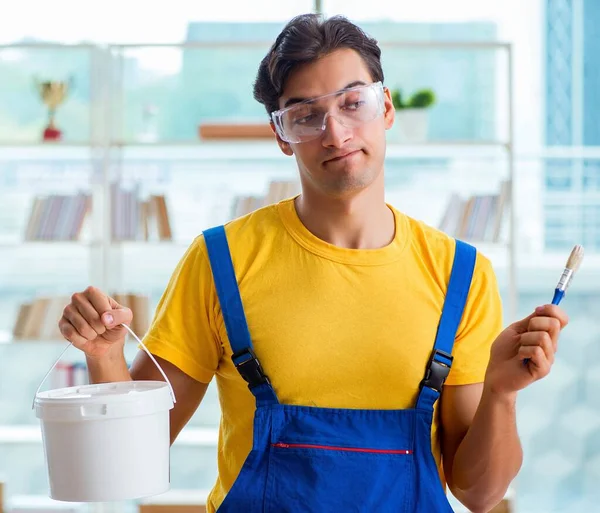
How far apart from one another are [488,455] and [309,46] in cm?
77

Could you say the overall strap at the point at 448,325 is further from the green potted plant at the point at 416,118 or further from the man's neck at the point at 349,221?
the green potted plant at the point at 416,118

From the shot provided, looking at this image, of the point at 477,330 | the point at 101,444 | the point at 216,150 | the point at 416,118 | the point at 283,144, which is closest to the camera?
the point at 101,444

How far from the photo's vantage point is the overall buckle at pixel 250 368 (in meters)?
1.56

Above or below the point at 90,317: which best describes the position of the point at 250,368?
below

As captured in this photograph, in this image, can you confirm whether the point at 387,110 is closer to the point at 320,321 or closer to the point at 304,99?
the point at 304,99

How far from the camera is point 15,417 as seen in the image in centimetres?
572

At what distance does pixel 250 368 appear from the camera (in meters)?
1.56

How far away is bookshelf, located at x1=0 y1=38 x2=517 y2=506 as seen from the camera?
13.8 ft

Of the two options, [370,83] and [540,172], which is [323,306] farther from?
[540,172]

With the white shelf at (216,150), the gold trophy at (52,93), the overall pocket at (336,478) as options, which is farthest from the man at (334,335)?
the gold trophy at (52,93)

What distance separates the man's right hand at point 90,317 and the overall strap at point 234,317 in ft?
0.59

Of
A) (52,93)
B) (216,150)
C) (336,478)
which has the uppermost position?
(52,93)

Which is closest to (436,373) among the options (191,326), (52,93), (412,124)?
(191,326)

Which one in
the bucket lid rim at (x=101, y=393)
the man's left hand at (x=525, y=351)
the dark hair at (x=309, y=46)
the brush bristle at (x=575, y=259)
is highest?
the dark hair at (x=309, y=46)
